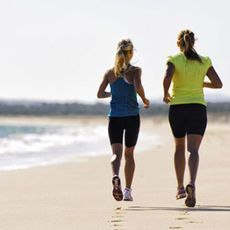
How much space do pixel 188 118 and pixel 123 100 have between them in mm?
657

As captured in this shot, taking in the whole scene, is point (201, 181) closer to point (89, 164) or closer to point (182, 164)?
point (182, 164)

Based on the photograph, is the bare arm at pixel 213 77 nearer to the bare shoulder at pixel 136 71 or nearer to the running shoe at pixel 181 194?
the bare shoulder at pixel 136 71

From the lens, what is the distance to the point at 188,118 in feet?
28.3

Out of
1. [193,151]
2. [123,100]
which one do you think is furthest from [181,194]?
[123,100]

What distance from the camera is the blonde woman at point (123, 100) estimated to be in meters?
8.78

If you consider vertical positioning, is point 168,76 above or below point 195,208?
above

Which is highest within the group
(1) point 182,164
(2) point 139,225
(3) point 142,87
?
(3) point 142,87

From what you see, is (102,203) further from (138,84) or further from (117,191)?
(138,84)

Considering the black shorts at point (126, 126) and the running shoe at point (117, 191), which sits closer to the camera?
the running shoe at point (117, 191)

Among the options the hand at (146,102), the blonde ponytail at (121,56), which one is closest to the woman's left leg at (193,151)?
the hand at (146,102)

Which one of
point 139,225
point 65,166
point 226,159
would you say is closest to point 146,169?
point 65,166

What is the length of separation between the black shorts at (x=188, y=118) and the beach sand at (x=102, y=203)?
674 millimetres

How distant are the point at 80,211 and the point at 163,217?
89 cm

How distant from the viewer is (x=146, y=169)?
14.5 m
